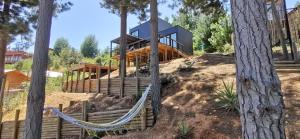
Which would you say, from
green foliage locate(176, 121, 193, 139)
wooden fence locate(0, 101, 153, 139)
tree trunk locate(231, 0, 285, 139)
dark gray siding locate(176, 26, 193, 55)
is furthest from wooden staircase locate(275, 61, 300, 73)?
dark gray siding locate(176, 26, 193, 55)

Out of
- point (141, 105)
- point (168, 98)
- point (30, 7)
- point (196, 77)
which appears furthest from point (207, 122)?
point (30, 7)

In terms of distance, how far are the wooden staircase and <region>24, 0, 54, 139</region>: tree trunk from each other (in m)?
6.39

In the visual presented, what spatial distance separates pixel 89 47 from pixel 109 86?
106ft

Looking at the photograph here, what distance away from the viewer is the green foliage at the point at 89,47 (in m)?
43.0

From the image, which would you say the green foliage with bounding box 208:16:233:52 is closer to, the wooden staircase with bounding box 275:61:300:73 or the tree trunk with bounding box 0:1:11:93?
the wooden staircase with bounding box 275:61:300:73

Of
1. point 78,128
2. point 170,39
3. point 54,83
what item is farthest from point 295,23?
point 54,83

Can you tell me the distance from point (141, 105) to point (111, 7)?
7761mm

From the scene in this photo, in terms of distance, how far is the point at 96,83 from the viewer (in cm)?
1319

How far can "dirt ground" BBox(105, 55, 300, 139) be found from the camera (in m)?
5.73

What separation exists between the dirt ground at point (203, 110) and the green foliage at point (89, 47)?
34711 millimetres

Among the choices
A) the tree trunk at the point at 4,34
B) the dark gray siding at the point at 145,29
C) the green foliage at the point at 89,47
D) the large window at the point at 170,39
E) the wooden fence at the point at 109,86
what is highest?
the green foliage at the point at 89,47

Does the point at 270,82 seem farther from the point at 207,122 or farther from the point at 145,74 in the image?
the point at 145,74

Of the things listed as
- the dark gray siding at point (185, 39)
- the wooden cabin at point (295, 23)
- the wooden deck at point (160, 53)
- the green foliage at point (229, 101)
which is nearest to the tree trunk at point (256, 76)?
the green foliage at point (229, 101)

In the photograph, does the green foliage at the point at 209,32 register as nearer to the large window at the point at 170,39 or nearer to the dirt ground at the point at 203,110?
the large window at the point at 170,39
